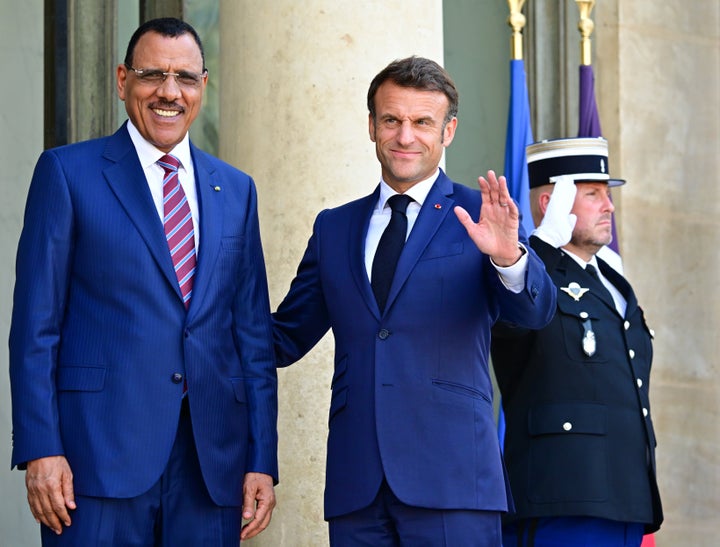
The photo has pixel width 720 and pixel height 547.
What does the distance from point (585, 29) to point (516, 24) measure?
35 centimetres

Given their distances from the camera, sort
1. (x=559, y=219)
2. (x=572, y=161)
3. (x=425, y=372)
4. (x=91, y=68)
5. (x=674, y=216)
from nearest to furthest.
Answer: (x=425, y=372), (x=559, y=219), (x=572, y=161), (x=91, y=68), (x=674, y=216)

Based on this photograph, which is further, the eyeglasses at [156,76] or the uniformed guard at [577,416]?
the uniformed guard at [577,416]

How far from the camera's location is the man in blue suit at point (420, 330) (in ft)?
13.0

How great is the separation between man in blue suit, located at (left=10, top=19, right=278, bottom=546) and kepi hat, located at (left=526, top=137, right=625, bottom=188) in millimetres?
2003

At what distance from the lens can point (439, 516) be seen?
13.0ft

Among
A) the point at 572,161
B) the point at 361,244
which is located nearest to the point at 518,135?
the point at 572,161

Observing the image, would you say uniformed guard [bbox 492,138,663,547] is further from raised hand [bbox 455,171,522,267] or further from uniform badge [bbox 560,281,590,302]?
raised hand [bbox 455,171,522,267]

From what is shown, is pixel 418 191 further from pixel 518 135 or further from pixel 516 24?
pixel 516 24

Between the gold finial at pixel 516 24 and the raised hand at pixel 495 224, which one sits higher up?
the gold finial at pixel 516 24

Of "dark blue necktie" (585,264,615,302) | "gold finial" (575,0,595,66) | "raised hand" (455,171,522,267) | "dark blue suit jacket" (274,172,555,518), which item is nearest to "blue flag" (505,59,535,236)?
"gold finial" (575,0,595,66)

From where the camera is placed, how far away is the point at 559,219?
5641 mm

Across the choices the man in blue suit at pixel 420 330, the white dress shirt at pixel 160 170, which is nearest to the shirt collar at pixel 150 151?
the white dress shirt at pixel 160 170

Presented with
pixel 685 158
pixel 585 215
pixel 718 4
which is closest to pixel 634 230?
pixel 685 158

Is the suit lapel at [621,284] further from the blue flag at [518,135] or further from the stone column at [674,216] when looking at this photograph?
the stone column at [674,216]
